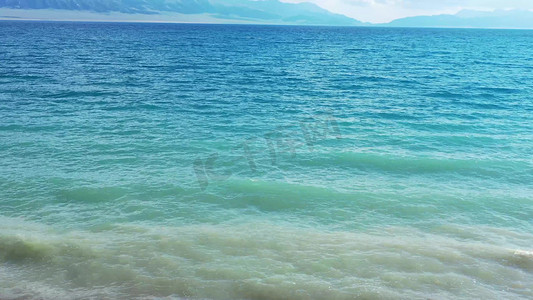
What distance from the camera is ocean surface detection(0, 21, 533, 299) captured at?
32.8 ft

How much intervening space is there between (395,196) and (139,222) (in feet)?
28.8

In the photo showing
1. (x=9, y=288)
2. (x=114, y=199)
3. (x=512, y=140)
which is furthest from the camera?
(x=512, y=140)

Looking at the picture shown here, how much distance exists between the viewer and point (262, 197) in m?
15.1

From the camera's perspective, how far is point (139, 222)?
510 inches

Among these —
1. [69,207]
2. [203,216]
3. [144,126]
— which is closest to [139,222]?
[203,216]

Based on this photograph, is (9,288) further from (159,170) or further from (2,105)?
(2,105)

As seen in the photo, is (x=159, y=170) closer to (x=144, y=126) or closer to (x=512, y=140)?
(x=144, y=126)

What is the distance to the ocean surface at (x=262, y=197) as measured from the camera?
10008 millimetres

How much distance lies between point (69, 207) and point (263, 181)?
6938mm

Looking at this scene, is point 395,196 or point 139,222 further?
point 395,196

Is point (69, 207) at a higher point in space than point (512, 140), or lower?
lower

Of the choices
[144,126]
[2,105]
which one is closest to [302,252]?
[144,126]

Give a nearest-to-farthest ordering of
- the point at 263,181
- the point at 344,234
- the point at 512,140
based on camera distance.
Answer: the point at 344,234
the point at 263,181
the point at 512,140

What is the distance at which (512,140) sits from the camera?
22.2 metres
